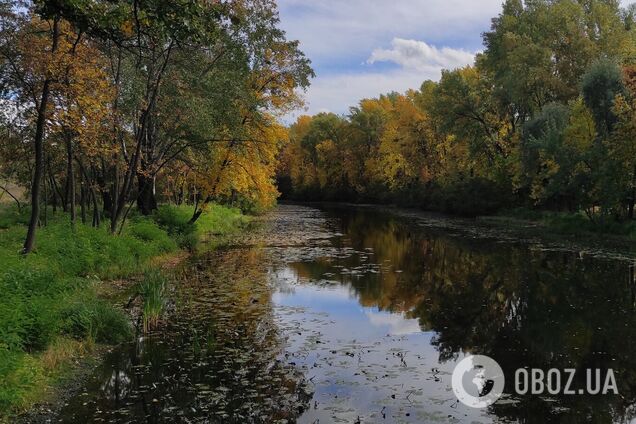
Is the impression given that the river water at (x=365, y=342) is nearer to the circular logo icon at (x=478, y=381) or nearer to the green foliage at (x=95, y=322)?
the circular logo icon at (x=478, y=381)

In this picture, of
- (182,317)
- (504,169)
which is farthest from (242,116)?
(504,169)

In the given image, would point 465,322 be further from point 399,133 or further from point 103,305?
point 399,133

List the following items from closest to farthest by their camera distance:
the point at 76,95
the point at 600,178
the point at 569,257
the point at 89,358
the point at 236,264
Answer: the point at 89,358 < the point at 76,95 < the point at 236,264 < the point at 569,257 < the point at 600,178

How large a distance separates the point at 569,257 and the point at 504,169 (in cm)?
2472

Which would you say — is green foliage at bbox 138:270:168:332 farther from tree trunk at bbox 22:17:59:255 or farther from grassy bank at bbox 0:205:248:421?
tree trunk at bbox 22:17:59:255

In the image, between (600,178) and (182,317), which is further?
(600,178)

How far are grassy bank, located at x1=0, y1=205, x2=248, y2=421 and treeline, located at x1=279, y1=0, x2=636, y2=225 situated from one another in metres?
26.3

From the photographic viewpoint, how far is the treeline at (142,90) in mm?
10477

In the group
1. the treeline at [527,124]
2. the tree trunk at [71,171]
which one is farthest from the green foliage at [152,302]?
the treeline at [527,124]

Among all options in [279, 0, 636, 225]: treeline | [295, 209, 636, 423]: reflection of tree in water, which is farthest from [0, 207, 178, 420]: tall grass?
[279, 0, 636, 225]: treeline

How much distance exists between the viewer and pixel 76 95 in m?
16.1

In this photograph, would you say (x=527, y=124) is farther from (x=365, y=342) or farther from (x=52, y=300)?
(x=52, y=300)

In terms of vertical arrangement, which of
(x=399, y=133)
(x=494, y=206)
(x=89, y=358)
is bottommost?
(x=89, y=358)

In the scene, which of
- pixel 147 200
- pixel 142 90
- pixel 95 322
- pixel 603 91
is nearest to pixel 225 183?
pixel 147 200
